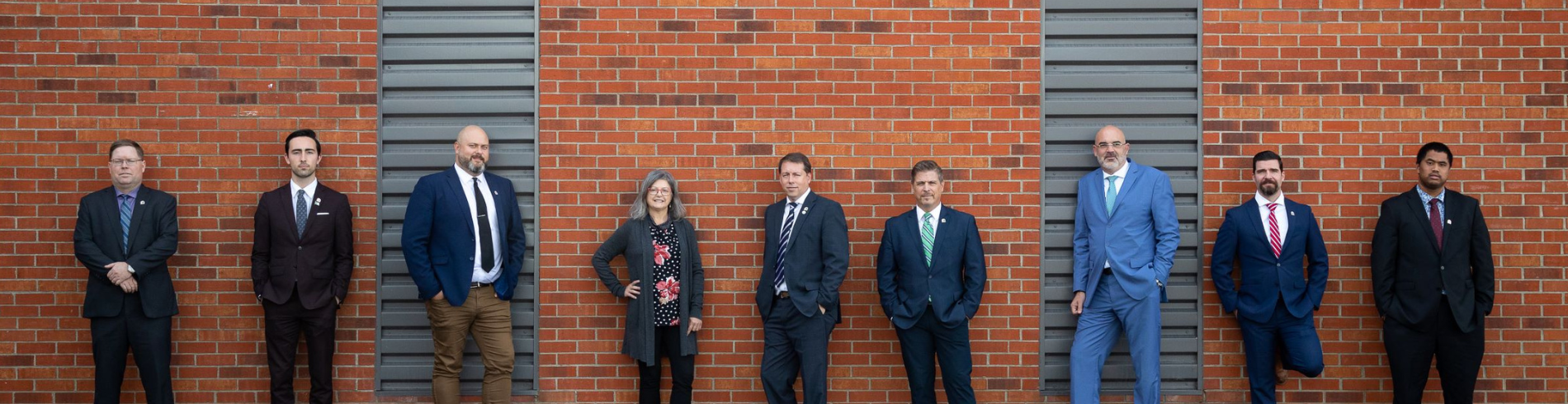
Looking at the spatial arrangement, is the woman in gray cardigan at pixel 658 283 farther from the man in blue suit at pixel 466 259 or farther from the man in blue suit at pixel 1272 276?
the man in blue suit at pixel 1272 276

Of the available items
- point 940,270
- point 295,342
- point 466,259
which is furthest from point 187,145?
point 940,270

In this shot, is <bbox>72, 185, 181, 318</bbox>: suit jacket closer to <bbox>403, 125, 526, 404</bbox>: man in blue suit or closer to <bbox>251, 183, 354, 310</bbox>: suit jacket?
<bbox>251, 183, 354, 310</bbox>: suit jacket

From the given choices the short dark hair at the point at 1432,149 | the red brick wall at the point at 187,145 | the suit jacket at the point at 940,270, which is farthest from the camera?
the red brick wall at the point at 187,145

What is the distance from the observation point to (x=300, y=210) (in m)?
6.04

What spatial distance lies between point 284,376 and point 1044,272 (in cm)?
473

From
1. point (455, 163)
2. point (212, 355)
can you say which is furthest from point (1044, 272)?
point (212, 355)

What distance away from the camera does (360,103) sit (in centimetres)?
638

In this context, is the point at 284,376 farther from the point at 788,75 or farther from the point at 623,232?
the point at 788,75

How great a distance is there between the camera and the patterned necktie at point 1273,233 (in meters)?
6.01

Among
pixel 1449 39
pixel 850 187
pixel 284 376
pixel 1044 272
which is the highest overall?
pixel 1449 39

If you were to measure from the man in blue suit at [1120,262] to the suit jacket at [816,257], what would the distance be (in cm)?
151

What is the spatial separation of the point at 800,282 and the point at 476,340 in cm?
202

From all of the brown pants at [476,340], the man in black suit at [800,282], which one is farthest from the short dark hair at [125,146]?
the man in black suit at [800,282]

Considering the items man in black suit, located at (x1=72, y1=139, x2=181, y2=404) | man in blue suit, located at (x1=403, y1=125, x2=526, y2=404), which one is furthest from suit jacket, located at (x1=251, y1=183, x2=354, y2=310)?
man in black suit, located at (x1=72, y1=139, x2=181, y2=404)
